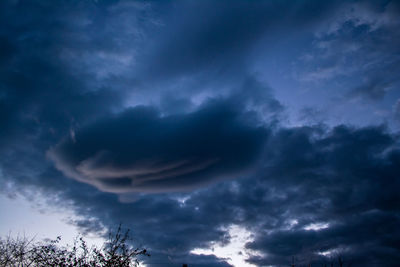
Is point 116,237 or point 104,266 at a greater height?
point 116,237

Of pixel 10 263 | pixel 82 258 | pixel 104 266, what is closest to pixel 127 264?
pixel 104 266

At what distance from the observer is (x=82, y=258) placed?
3197 cm

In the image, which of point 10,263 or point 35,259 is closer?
point 35,259

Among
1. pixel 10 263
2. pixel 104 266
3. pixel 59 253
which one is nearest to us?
pixel 104 266

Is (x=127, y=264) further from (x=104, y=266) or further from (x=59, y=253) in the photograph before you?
(x=59, y=253)

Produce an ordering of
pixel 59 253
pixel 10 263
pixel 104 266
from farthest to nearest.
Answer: pixel 10 263 < pixel 59 253 < pixel 104 266

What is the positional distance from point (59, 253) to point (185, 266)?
18.6m

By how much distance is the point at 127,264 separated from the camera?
30953 mm

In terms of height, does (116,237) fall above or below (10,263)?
above

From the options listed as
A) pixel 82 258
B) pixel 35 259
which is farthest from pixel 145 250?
pixel 35 259

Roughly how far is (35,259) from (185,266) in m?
20.6

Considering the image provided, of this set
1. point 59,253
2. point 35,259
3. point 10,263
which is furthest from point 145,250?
→ point 10,263

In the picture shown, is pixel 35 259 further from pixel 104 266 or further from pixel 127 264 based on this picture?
pixel 127 264

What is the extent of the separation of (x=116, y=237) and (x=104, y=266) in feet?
10.7
